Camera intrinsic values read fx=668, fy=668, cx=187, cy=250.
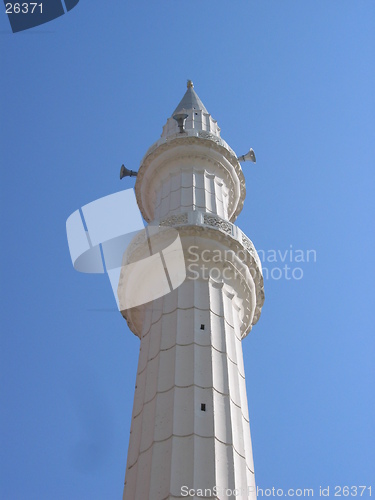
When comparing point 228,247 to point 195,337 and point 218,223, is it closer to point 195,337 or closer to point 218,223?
point 218,223

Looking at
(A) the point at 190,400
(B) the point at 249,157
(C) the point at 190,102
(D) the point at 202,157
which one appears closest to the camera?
(A) the point at 190,400

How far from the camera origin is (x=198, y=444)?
37.0ft

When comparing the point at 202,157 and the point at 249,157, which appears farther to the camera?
the point at 249,157

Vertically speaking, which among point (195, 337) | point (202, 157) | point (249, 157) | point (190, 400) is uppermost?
point (249, 157)

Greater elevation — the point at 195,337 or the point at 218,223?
the point at 218,223

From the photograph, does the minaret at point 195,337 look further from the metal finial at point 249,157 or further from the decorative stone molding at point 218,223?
the metal finial at point 249,157

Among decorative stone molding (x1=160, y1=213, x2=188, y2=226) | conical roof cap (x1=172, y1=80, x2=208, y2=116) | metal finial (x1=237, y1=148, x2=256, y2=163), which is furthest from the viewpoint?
conical roof cap (x1=172, y1=80, x2=208, y2=116)

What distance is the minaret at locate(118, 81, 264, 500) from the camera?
1112 cm

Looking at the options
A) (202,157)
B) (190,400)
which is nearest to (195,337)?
(190,400)

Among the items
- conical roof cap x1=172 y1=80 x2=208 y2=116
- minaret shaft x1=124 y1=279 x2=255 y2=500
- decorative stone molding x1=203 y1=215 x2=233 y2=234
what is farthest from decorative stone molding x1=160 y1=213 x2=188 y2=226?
conical roof cap x1=172 y1=80 x2=208 y2=116

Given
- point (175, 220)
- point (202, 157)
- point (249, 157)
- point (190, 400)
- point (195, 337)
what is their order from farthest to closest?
point (249, 157), point (202, 157), point (175, 220), point (195, 337), point (190, 400)

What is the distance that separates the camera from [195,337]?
1377 centimetres

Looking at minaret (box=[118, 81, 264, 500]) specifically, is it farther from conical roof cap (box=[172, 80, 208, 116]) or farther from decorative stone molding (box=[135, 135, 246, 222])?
conical roof cap (box=[172, 80, 208, 116])

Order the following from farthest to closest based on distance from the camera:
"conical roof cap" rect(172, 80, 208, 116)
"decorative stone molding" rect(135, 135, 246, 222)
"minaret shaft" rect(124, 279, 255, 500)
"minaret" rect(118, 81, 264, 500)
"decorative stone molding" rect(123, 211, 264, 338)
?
"conical roof cap" rect(172, 80, 208, 116), "decorative stone molding" rect(135, 135, 246, 222), "decorative stone molding" rect(123, 211, 264, 338), "minaret" rect(118, 81, 264, 500), "minaret shaft" rect(124, 279, 255, 500)
